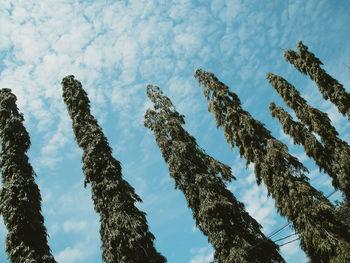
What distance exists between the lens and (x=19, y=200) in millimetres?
14344

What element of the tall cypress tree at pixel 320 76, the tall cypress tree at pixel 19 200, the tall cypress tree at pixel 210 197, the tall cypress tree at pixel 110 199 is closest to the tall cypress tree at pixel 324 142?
the tall cypress tree at pixel 320 76

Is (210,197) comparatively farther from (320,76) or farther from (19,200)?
(320,76)

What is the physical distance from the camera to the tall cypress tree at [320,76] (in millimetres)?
18578

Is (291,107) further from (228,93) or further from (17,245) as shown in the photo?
(17,245)

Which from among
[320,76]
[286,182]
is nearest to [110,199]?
[286,182]

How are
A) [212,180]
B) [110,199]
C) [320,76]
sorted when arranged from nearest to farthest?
[110,199], [212,180], [320,76]

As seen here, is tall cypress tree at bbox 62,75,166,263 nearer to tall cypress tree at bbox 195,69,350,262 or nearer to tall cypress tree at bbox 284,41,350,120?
tall cypress tree at bbox 195,69,350,262

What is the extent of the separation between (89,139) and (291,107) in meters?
14.1

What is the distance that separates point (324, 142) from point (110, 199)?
44.1 ft

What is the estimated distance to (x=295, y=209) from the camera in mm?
13898

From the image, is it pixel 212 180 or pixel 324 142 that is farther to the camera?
pixel 324 142

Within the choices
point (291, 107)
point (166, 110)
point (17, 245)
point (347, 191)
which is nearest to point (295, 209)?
point (347, 191)

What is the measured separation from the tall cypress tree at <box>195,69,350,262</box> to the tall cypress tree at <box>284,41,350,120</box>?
6303 millimetres

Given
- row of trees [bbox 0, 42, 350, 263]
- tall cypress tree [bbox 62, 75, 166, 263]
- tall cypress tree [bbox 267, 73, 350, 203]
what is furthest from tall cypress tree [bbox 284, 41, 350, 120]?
tall cypress tree [bbox 62, 75, 166, 263]
